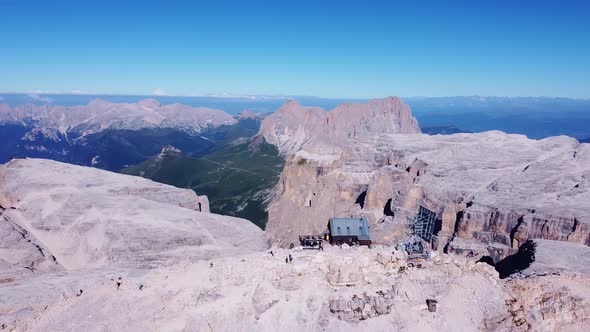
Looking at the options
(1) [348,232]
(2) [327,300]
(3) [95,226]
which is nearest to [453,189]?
(1) [348,232]

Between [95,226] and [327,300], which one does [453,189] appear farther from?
[95,226]

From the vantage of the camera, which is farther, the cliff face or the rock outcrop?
the cliff face

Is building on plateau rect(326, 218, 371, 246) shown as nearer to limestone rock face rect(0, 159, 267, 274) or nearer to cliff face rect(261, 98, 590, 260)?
limestone rock face rect(0, 159, 267, 274)

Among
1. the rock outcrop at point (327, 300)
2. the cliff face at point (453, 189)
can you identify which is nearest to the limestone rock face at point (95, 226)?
the rock outcrop at point (327, 300)

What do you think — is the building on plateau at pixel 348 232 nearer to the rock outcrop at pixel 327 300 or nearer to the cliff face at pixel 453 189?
the rock outcrop at pixel 327 300

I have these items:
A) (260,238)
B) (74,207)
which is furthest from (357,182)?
(74,207)

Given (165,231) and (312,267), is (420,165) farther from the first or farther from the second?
(312,267)

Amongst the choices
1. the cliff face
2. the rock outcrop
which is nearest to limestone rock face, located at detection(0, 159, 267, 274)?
the rock outcrop

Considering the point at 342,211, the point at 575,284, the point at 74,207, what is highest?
the point at 575,284
